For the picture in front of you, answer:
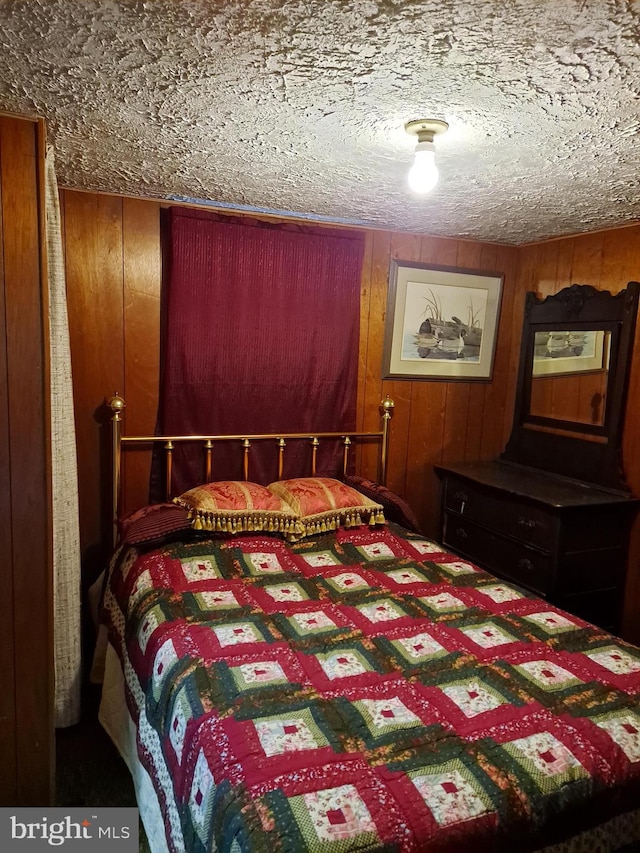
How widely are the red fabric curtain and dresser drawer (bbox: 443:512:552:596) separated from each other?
0.79 metres

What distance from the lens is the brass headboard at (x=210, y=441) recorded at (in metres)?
2.71

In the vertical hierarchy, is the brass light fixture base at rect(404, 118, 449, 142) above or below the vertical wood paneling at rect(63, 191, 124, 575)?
above

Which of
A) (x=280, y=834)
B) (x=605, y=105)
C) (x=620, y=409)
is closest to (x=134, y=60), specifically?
(x=605, y=105)

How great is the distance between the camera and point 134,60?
54.9 inches

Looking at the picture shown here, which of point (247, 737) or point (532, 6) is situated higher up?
point (532, 6)

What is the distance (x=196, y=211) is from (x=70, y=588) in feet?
5.74

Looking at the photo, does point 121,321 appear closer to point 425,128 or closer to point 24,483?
point 24,483

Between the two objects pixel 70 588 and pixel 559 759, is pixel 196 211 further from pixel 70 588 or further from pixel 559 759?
pixel 559 759

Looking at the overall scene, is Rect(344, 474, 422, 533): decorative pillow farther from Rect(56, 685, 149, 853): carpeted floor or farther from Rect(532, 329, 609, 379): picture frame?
Rect(56, 685, 149, 853): carpeted floor

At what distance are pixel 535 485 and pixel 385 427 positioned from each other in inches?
32.9

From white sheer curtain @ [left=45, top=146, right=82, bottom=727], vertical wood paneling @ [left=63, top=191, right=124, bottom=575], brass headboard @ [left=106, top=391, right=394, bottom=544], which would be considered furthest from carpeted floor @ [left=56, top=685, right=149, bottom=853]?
brass headboard @ [left=106, top=391, right=394, bottom=544]

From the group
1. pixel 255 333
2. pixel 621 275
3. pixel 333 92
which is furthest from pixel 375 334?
pixel 333 92

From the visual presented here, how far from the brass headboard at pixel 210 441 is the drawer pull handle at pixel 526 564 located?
838 mm

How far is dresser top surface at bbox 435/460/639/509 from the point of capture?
2.69 m
